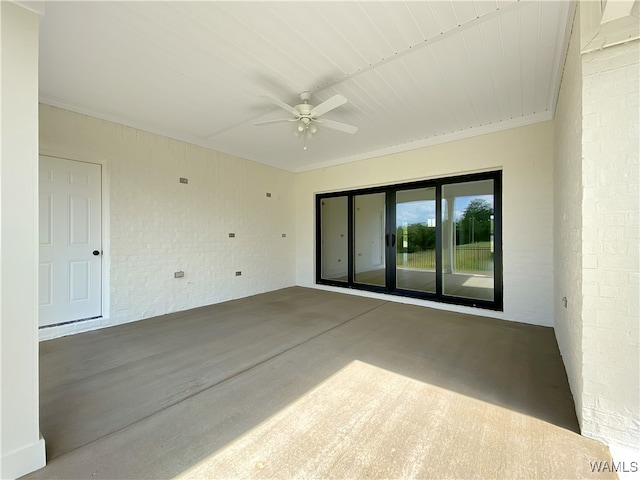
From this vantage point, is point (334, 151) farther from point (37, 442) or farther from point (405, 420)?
point (37, 442)

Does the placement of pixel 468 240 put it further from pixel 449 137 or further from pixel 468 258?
pixel 449 137

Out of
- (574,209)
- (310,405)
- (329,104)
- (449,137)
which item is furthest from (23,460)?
(449,137)

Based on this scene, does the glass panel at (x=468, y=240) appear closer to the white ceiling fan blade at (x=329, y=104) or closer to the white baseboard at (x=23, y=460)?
the white ceiling fan blade at (x=329, y=104)

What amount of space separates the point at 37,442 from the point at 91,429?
0.31 metres

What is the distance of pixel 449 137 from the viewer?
4.36 metres

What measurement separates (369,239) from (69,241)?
488 cm

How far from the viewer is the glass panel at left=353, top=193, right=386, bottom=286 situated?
5.52m

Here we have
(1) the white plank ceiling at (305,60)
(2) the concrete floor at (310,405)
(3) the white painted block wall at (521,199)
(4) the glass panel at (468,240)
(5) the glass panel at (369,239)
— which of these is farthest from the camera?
(5) the glass panel at (369,239)

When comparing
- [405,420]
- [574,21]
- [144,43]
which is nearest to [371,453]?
[405,420]

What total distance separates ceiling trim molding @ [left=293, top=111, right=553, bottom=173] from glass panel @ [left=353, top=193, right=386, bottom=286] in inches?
31.2

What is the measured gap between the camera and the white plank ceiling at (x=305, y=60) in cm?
200

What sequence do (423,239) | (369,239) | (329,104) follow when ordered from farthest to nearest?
(369,239), (423,239), (329,104)

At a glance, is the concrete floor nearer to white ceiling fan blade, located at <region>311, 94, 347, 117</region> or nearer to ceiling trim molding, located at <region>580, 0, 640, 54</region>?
ceiling trim molding, located at <region>580, 0, 640, 54</region>

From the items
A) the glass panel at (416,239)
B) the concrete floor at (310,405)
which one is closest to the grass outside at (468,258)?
the glass panel at (416,239)
